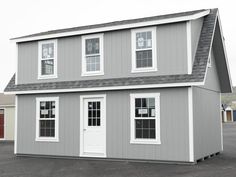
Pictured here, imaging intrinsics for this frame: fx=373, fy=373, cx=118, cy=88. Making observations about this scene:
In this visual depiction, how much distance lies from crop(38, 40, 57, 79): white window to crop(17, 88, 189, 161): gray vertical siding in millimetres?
1090

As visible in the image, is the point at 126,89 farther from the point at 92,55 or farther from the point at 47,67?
the point at 47,67

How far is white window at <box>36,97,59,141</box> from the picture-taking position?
1598cm

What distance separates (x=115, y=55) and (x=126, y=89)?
1533 mm

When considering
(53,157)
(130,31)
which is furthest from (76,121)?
(130,31)

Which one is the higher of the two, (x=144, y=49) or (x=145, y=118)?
(x=144, y=49)

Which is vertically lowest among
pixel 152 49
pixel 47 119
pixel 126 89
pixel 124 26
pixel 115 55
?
pixel 47 119

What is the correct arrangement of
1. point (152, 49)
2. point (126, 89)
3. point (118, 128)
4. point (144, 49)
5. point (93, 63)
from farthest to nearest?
point (93, 63), point (118, 128), point (126, 89), point (144, 49), point (152, 49)

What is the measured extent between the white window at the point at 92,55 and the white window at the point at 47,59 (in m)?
1.49

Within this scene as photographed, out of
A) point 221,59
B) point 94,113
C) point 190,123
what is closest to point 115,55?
point 94,113


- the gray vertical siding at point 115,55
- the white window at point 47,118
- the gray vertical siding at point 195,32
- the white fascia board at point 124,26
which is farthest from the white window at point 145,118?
the white window at point 47,118

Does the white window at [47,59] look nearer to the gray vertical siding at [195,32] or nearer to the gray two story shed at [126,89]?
the gray two story shed at [126,89]

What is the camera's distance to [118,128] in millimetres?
14594

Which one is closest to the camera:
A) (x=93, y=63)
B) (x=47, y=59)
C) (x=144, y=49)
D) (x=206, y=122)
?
(x=144, y=49)

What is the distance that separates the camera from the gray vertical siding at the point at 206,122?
1374cm
